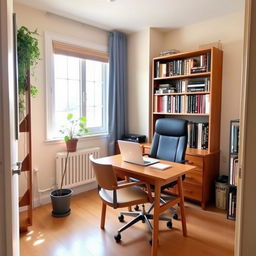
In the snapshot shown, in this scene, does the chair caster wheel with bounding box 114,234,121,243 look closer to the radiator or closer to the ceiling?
the radiator

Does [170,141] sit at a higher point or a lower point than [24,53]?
lower

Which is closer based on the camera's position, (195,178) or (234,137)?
→ (234,137)

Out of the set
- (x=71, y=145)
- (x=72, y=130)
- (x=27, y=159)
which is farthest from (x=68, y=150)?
(x=27, y=159)

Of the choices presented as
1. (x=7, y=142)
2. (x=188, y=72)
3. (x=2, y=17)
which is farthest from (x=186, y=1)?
(x=7, y=142)

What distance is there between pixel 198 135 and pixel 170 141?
24.1 inches

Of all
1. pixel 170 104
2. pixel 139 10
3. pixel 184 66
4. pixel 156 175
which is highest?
pixel 139 10

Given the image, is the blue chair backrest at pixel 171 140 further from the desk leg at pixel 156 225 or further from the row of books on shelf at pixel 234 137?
the desk leg at pixel 156 225

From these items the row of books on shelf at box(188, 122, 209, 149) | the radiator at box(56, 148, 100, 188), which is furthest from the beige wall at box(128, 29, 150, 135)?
the radiator at box(56, 148, 100, 188)

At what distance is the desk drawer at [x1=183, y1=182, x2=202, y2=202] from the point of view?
118 inches

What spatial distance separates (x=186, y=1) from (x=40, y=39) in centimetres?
185

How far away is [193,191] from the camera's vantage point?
3.05 meters

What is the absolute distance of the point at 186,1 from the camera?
2682 mm

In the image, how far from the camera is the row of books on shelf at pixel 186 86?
3141 mm

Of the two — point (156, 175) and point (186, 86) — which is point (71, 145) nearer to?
point (156, 175)
